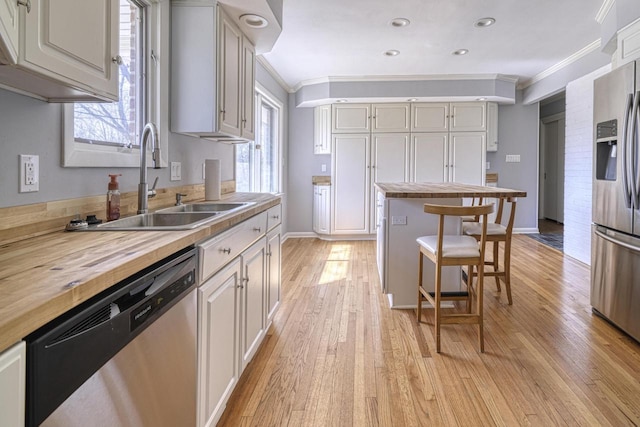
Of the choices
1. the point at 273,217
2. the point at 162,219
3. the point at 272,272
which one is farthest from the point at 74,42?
the point at 272,272

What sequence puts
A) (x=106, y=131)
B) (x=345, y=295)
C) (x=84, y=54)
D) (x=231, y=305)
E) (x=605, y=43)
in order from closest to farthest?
(x=84, y=54) → (x=231, y=305) → (x=106, y=131) → (x=605, y=43) → (x=345, y=295)

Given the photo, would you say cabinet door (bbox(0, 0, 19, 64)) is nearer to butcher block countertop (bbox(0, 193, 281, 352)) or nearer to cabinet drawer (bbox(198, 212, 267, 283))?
butcher block countertop (bbox(0, 193, 281, 352))

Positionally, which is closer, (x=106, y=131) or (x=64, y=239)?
(x=64, y=239)

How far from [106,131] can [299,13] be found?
7.50 ft

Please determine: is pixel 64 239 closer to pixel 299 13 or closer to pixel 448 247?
pixel 448 247

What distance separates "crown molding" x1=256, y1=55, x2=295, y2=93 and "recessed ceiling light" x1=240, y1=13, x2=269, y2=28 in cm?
181

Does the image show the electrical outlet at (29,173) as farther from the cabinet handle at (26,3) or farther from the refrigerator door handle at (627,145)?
the refrigerator door handle at (627,145)

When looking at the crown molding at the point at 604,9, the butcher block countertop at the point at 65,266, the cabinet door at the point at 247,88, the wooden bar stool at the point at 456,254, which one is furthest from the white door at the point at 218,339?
the crown molding at the point at 604,9

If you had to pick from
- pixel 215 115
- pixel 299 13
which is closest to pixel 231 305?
pixel 215 115

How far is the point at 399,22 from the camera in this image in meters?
3.73

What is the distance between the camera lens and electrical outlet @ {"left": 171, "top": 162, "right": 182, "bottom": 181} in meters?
2.45

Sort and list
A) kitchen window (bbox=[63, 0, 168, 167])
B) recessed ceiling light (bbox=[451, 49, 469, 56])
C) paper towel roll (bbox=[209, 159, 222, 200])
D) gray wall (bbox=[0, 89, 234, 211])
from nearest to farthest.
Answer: gray wall (bbox=[0, 89, 234, 211]) < kitchen window (bbox=[63, 0, 168, 167]) < paper towel roll (bbox=[209, 159, 222, 200]) < recessed ceiling light (bbox=[451, 49, 469, 56])

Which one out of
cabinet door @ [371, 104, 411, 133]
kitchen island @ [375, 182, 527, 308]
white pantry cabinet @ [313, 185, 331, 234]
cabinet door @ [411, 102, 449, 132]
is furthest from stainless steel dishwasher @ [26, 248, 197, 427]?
cabinet door @ [411, 102, 449, 132]

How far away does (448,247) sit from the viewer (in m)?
2.41
